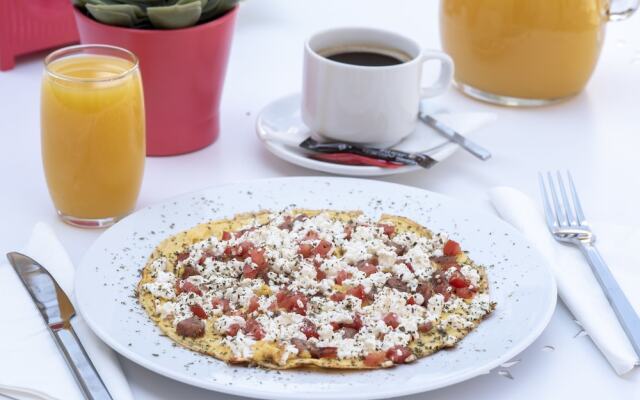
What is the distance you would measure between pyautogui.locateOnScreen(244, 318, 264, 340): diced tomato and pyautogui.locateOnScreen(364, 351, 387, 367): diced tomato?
14 centimetres

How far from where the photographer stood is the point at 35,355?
1.18m

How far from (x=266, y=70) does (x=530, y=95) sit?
0.60 meters

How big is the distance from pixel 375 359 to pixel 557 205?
597mm

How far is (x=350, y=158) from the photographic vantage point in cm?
171

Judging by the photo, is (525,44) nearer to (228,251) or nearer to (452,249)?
(452,249)

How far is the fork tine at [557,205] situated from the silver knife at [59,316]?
802mm

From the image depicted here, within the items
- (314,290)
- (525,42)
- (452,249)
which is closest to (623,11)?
(525,42)

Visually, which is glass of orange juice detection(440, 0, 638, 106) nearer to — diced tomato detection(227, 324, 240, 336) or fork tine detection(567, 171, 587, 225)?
fork tine detection(567, 171, 587, 225)

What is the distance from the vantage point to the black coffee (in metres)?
1.79

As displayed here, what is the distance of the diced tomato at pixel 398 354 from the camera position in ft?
3.84

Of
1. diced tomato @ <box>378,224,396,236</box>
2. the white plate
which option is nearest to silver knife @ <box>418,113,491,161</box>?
the white plate

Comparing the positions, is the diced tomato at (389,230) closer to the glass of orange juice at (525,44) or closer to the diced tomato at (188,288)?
the diced tomato at (188,288)

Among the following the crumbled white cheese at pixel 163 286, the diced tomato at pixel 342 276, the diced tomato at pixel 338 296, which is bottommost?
the diced tomato at pixel 342 276

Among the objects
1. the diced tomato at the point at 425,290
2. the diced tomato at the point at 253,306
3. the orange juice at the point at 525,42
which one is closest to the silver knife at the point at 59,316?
the diced tomato at the point at 253,306
